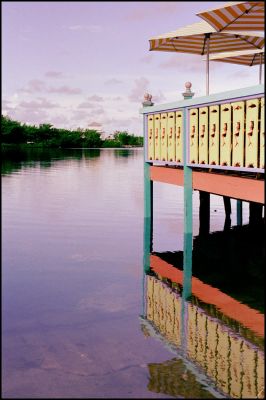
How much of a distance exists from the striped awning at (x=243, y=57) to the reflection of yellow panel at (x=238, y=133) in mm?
7049

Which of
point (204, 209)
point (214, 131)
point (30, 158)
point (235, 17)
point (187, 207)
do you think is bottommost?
point (204, 209)

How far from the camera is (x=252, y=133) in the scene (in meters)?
7.48

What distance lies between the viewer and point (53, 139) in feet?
334

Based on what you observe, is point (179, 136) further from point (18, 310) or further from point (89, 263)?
point (18, 310)

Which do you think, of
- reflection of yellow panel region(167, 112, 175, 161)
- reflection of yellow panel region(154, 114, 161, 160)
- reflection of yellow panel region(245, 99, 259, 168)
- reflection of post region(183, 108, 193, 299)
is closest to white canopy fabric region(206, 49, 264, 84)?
reflection of yellow panel region(154, 114, 161, 160)

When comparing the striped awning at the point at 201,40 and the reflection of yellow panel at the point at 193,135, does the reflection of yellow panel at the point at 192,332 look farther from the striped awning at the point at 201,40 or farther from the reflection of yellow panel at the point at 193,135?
the striped awning at the point at 201,40

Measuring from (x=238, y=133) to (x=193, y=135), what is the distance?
158 centimetres

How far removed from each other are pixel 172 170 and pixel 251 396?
6.93 m

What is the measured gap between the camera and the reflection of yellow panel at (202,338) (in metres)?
5.09

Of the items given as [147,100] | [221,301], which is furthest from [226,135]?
[147,100]

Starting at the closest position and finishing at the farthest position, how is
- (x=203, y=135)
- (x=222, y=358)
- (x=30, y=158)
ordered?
1. (x=222, y=358)
2. (x=203, y=135)
3. (x=30, y=158)

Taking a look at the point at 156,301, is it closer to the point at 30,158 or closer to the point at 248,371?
the point at 248,371

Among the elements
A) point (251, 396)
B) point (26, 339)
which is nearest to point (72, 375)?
point (26, 339)

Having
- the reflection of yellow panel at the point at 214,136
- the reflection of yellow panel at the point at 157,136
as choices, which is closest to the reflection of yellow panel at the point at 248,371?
the reflection of yellow panel at the point at 214,136
